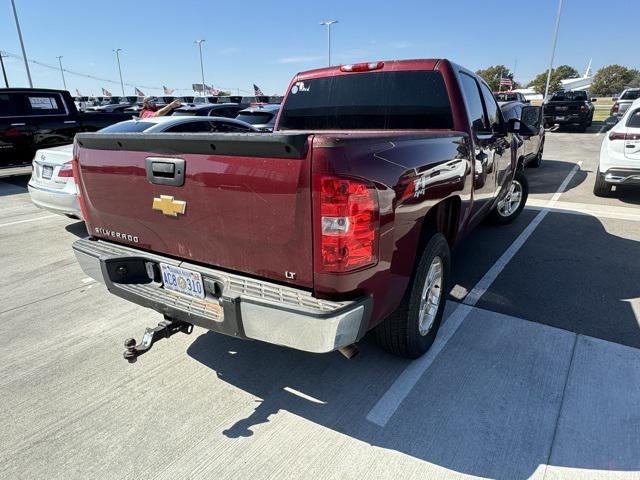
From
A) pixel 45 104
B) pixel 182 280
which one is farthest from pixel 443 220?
pixel 45 104

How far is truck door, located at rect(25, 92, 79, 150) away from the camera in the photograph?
9594 millimetres

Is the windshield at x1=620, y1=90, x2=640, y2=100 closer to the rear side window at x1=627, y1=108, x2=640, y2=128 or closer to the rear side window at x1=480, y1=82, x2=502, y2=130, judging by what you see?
the rear side window at x1=627, y1=108, x2=640, y2=128

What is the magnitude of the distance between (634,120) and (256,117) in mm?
8644

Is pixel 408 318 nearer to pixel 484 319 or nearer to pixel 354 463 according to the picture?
pixel 354 463

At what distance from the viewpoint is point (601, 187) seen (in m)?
7.56

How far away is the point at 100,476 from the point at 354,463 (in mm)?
1268

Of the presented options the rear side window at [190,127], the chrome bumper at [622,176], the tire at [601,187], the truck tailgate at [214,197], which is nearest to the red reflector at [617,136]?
the chrome bumper at [622,176]

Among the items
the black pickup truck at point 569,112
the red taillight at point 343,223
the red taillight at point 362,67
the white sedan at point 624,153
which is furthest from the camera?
the black pickup truck at point 569,112

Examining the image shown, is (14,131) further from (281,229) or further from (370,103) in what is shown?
(281,229)

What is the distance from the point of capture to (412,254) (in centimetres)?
244

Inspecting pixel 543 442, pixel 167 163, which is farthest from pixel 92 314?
pixel 543 442

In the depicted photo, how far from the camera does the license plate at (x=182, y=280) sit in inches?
92.3

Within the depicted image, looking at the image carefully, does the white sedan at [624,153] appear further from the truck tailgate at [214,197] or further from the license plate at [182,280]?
the license plate at [182,280]

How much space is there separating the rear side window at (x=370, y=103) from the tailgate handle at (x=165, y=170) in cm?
205
